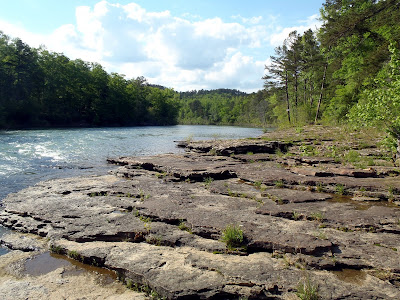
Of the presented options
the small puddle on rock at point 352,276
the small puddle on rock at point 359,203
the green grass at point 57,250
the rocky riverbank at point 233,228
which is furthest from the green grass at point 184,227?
the small puddle on rock at point 359,203

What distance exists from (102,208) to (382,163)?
12.0m

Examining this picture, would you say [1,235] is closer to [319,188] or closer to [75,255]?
[75,255]

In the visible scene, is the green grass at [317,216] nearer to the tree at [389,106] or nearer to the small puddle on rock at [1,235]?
the tree at [389,106]

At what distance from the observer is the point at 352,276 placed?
4957 mm

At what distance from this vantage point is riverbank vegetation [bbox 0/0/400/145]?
749 inches

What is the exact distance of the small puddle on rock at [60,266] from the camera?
567cm

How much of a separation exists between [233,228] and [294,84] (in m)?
51.9

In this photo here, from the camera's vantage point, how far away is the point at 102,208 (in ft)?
28.9

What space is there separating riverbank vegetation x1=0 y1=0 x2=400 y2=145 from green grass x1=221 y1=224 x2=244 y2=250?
8.63 meters

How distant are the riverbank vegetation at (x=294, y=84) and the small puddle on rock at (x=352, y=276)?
8136mm

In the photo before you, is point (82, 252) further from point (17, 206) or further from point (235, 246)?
point (17, 206)

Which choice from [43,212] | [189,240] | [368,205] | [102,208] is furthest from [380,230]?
[43,212]

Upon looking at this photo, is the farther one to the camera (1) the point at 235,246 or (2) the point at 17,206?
(2) the point at 17,206

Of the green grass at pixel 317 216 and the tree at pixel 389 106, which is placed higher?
the tree at pixel 389 106
